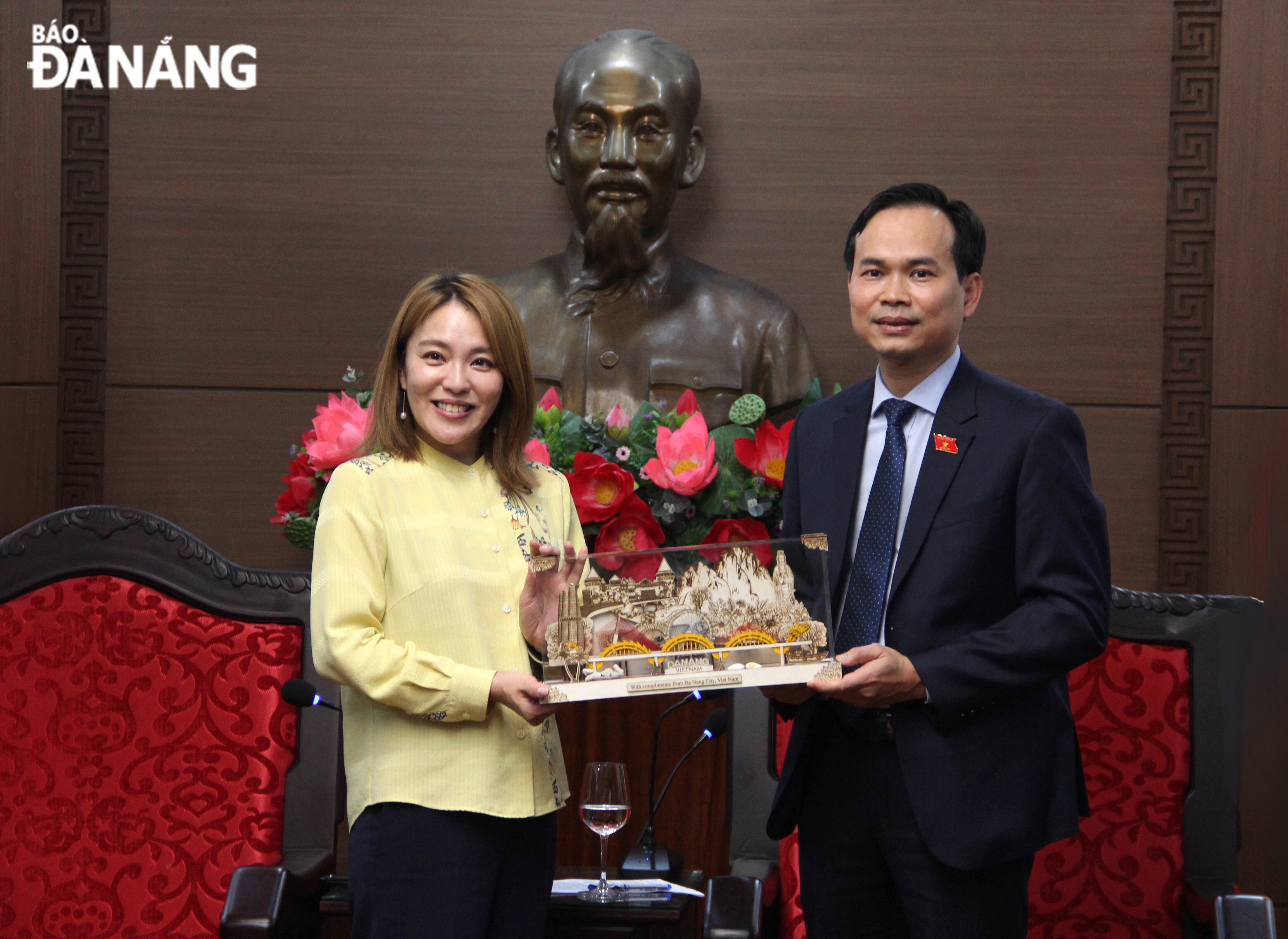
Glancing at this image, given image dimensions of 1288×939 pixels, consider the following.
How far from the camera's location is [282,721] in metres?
2.13

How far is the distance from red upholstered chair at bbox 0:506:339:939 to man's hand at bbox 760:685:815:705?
2.91 ft

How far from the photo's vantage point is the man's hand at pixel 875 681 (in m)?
1.42

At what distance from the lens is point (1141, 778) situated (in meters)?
2.03

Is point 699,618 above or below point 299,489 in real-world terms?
below

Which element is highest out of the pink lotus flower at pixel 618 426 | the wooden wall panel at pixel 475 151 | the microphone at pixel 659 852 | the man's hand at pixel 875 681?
the wooden wall panel at pixel 475 151

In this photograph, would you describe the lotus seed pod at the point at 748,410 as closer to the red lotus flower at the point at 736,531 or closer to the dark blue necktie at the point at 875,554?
the red lotus flower at the point at 736,531

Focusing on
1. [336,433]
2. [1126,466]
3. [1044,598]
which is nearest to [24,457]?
[336,433]

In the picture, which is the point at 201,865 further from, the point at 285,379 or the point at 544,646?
the point at 285,379

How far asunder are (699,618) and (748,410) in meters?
1.17

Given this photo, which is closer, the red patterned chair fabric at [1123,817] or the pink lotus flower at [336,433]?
the red patterned chair fabric at [1123,817]

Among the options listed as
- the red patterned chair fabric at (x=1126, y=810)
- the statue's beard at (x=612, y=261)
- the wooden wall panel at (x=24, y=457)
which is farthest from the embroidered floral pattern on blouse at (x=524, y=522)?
the wooden wall panel at (x=24, y=457)

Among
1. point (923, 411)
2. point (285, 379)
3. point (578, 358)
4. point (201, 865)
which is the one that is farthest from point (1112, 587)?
point (285, 379)

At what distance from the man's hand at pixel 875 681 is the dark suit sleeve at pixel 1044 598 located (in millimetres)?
18

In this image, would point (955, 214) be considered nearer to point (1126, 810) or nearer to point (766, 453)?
point (766, 453)
